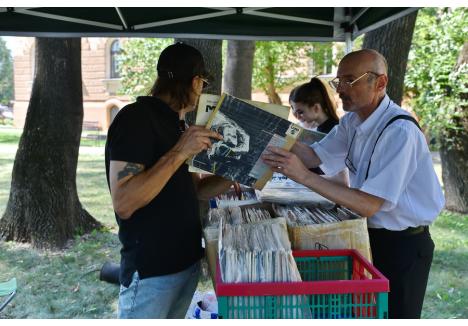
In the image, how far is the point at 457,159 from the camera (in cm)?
909

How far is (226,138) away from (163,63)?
399mm

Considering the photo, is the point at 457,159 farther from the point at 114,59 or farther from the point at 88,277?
the point at 114,59

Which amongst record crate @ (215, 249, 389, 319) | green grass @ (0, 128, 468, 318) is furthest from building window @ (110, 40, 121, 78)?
record crate @ (215, 249, 389, 319)

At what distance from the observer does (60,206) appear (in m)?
6.62

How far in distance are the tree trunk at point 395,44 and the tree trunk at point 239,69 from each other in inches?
86.9

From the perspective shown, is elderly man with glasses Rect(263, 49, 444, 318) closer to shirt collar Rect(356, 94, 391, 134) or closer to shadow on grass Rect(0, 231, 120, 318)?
shirt collar Rect(356, 94, 391, 134)

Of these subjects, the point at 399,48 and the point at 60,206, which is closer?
the point at 399,48

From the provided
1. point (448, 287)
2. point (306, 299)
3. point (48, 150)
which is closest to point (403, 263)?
point (306, 299)

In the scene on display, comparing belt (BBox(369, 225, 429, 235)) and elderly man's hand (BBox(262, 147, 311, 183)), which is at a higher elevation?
elderly man's hand (BBox(262, 147, 311, 183))

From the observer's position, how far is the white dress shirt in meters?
2.00

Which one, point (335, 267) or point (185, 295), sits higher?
point (335, 267)

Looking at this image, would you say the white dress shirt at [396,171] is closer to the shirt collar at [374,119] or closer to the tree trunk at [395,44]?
the shirt collar at [374,119]

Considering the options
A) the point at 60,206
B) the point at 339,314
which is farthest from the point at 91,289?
the point at 339,314

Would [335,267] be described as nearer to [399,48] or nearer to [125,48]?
[399,48]
